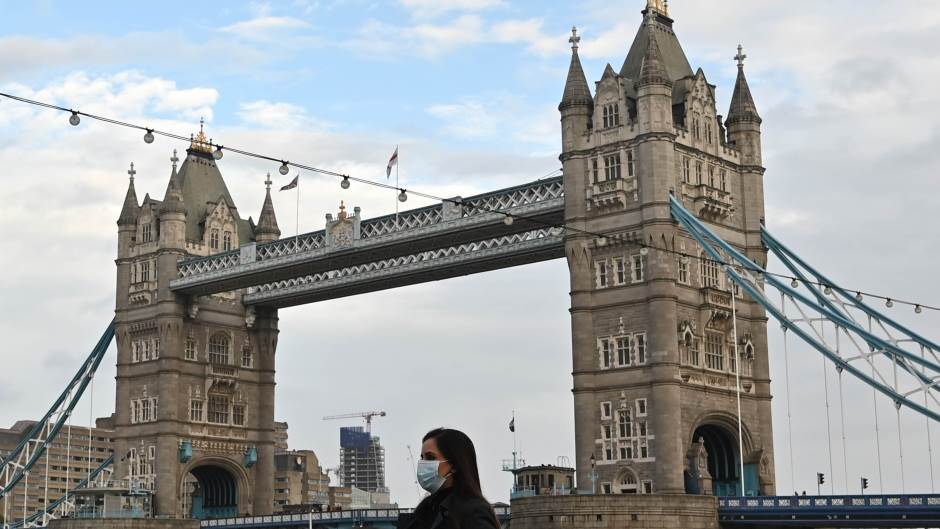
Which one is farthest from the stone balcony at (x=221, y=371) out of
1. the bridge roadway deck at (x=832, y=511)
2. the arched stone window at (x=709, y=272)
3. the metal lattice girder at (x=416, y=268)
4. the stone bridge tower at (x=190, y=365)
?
the bridge roadway deck at (x=832, y=511)

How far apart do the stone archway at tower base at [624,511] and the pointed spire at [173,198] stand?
37133mm

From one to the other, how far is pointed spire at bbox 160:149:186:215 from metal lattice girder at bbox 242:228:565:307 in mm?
7222

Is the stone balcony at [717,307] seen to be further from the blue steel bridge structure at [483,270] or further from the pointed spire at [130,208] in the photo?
the pointed spire at [130,208]

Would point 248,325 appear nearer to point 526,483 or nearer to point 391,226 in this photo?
point 391,226

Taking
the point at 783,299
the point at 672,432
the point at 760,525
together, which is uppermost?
the point at 783,299

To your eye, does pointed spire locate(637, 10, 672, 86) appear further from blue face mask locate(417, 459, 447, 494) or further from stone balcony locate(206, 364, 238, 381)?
blue face mask locate(417, 459, 447, 494)

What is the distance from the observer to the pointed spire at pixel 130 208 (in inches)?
3597

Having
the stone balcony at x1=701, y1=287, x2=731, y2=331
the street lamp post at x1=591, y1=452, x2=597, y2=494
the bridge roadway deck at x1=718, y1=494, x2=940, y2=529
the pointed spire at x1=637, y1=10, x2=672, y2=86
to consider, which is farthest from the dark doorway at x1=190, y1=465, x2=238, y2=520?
the pointed spire at x1=637, y1=10, x2=672, y2=86

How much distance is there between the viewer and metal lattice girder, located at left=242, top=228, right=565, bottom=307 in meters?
71.9

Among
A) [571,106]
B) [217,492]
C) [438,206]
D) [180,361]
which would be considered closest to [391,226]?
[438,206]

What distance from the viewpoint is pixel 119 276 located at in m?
90.8

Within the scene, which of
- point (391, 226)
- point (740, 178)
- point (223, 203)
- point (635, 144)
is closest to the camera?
point (635, 144)

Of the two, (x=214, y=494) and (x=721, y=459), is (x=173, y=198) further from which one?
(x=721, y=459)

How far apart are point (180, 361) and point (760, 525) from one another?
3997 cm
